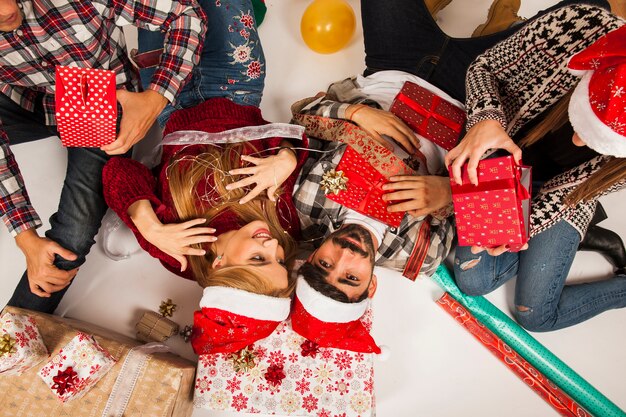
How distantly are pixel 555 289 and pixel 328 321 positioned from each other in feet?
3.07

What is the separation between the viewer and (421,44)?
1.73 metres

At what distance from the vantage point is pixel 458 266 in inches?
67.2

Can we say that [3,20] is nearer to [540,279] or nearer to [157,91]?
[157,91]

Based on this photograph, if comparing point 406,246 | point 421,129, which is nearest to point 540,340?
point 406,246

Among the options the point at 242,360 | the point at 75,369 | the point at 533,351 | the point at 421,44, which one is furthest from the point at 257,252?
the point at 533,351

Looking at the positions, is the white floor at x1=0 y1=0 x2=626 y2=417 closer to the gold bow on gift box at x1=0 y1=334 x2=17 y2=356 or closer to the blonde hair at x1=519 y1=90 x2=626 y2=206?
the gold bow on gift box at x1=0 y1=334 x2=17 y2=356

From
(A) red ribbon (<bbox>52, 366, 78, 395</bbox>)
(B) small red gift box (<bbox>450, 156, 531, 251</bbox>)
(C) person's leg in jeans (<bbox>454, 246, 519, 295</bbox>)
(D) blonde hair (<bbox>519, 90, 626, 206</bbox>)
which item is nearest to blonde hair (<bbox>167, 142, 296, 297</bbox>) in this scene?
(A) red ribbon (<bbox>52, 366, 78, 395</bbox>)

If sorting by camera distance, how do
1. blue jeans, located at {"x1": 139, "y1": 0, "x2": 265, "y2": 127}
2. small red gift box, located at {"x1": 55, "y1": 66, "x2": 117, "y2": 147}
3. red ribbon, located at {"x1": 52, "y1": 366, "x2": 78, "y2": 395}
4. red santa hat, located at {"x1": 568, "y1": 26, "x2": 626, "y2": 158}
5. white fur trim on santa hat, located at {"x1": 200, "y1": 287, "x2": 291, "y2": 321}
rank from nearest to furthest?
red santa hat, located at {"x1": 568, "y1": 26, "x2": 626, "y2": 158}
small red gift box, located at {"x1": 55, "y1": 66, "x2": 117, "y2": 147}
white fur trim on santa hat, located at {"x1": 200, "y1": 287, "x2": 291, "y2": 321}
red ribbon, located at {"x1": 52, "y1": 366, "x2": 78, "y2": 395}
blue jeans, located at {"x1": 139, "y1": 0, "x2": 265, "y2": 127}

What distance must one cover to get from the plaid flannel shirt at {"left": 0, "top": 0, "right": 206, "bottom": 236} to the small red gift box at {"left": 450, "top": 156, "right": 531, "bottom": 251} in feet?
3.02

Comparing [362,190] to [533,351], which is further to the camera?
[533,351]

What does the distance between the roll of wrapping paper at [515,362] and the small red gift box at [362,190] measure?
0.52m

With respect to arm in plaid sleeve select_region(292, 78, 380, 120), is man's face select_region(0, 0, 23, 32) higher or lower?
higher

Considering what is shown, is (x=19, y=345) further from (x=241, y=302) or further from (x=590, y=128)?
(x=590, y=128)

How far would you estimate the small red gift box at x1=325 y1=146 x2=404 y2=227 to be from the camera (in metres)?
1.50
